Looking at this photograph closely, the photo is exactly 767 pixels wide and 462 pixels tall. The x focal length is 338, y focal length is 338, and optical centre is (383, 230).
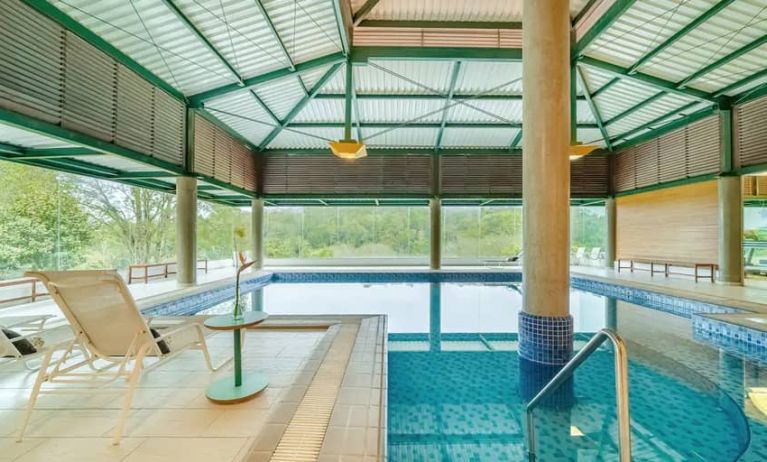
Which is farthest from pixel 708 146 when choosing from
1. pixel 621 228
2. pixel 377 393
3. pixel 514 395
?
pixel 377 393

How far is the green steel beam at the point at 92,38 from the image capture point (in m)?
4.02

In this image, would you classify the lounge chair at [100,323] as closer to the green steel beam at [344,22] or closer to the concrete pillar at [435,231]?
the green steel beam at [344,22]

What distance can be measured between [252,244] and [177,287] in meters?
4.14

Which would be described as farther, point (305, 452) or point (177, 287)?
point (177, 287)

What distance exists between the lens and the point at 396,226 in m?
13.7

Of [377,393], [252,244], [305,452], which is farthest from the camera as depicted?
[252,244]

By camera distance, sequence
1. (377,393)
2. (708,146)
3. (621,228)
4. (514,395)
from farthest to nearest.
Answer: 1. (621,228)
2. (708,146)
3. (514,395)
4. (377,393)

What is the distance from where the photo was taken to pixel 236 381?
7.72ft

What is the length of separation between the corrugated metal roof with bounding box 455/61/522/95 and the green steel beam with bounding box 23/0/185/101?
6.10 metres

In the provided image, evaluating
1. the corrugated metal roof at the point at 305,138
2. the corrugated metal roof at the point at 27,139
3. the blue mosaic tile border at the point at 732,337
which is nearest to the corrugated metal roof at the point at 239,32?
the corrugated metal roof at the point at 27,139

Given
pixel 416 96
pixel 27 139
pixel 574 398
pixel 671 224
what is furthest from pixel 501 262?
pixel 27 139

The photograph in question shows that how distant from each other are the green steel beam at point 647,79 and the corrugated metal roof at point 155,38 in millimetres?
7507

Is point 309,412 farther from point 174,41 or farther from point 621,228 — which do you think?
point 621,228

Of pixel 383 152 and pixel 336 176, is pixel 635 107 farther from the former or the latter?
pixel 336 176
